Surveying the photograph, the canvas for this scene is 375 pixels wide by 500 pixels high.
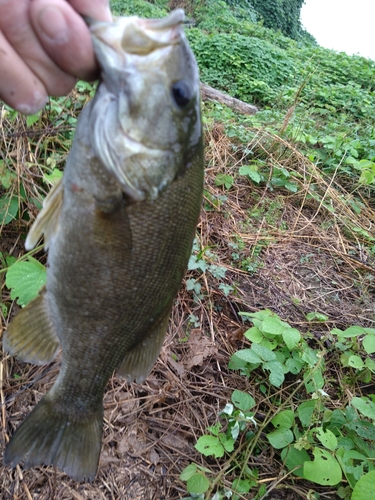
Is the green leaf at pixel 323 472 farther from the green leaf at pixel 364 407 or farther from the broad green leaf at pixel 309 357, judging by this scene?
the broad green leaf at pixel 309 357

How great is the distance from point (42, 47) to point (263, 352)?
2.00 m

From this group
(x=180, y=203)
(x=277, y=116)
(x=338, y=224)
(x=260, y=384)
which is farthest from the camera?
(x=277, y=116)

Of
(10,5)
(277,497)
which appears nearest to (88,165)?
(10,5)

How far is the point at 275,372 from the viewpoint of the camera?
2436 millimetres

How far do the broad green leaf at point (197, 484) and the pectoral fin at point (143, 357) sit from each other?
804 mm

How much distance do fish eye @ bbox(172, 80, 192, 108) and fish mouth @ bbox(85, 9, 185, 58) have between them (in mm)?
124

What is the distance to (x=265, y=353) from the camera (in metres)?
2.50

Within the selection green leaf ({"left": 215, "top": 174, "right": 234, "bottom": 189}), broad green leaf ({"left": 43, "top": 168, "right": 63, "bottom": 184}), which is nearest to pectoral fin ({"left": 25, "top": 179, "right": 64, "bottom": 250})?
broad green leaf ({"left": 43, "top": 168, "right": 63, "bottom": 184})

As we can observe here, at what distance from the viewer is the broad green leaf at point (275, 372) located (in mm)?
2401

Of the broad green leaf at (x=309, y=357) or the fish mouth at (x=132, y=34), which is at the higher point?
the fish mouth at (x=132, y=34)

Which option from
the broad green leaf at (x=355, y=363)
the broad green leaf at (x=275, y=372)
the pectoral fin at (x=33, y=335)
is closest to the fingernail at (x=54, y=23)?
the pectoral fin at (x=33, y=335)

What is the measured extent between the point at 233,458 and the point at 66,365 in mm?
1281

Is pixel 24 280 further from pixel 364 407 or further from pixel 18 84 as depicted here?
pixel 364 407

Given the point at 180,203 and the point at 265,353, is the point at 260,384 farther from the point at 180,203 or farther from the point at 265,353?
the point at 180,203
